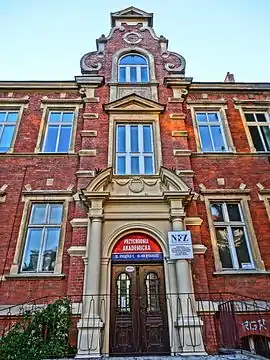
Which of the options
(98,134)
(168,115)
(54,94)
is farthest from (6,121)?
(168,115)

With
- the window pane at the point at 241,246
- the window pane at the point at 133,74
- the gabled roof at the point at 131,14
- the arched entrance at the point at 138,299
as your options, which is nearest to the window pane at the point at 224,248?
the window pane at the point at 241,246

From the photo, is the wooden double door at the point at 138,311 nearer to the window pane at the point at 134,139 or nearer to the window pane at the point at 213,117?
the window pane at the point at 134,139

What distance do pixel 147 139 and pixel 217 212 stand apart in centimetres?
364

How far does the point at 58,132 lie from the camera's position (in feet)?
38.0

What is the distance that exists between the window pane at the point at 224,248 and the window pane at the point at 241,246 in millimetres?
281

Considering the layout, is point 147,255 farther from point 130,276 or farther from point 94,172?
point 94,172

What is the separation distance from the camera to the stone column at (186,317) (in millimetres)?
7320

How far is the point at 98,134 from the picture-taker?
11000 mm

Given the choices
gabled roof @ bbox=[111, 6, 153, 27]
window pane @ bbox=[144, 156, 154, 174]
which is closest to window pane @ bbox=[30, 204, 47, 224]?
window pane @ bbox=[144, 156, 154, 174]

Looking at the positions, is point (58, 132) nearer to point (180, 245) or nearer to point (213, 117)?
point (213, 117)

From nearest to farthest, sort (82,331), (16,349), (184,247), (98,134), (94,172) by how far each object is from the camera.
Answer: (16,349) → (82,331) → (184,247) → (94,172) → (98,134)

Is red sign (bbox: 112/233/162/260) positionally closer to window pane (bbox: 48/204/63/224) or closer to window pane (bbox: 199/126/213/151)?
window pane (bbox: 48/204/63/224)

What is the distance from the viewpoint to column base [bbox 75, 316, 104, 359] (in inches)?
279

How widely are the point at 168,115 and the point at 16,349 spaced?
29.0 ft
